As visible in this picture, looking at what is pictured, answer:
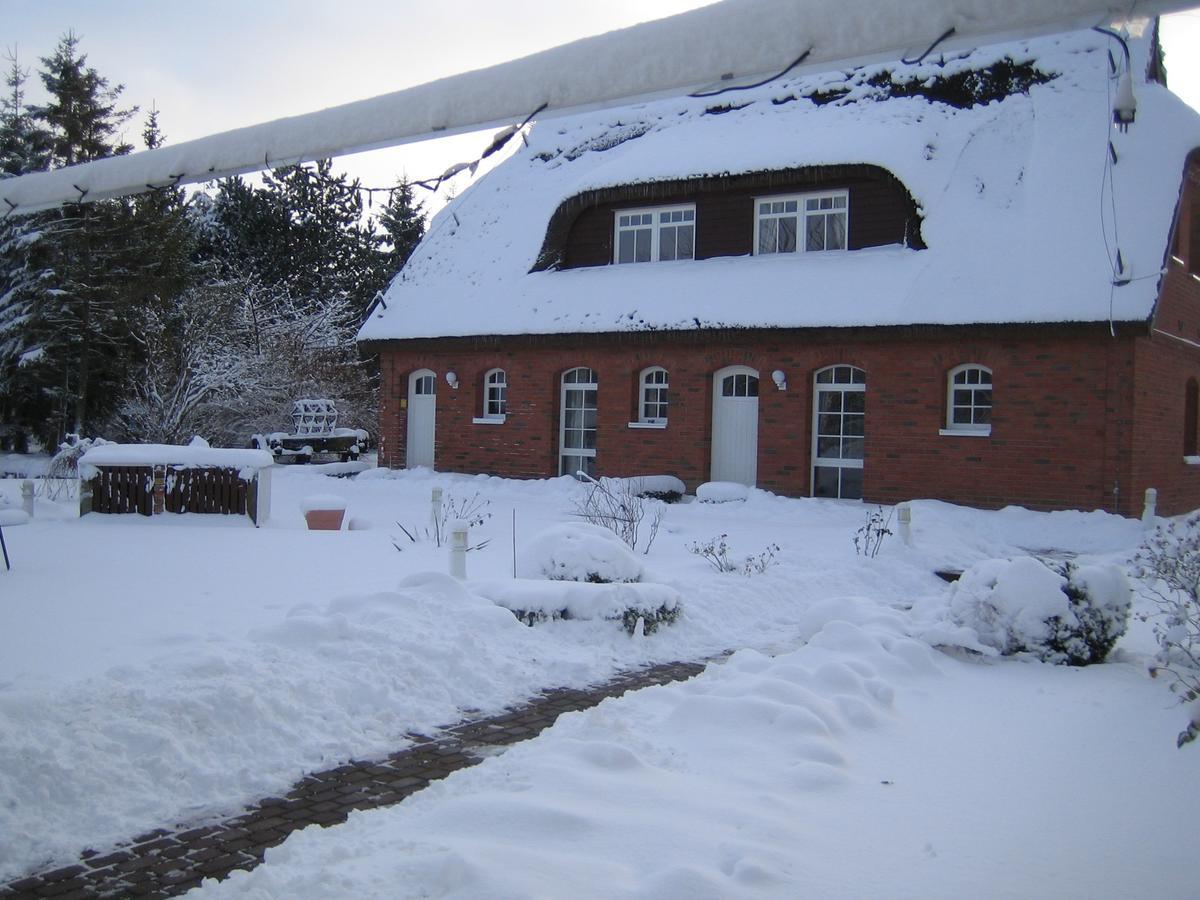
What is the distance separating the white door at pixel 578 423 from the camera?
21344 mm

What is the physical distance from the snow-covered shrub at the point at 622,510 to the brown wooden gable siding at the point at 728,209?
539cm

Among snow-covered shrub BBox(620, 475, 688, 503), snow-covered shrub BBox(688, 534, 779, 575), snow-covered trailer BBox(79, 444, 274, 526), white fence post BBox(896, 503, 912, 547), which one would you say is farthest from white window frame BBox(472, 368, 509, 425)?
white fence post BBox(896, 503, 912, 547)

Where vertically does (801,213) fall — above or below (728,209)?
below

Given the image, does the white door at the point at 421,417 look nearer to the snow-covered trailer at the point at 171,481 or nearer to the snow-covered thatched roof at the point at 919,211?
the snow-covered thatched roof at the point at 919,211

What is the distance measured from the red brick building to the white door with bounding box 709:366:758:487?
39mm

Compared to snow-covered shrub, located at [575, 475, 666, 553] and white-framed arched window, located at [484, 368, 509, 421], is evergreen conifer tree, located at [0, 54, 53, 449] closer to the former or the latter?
white-framed arched window, located at [484, 368, 509, 421]

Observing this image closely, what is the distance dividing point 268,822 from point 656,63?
141 inches

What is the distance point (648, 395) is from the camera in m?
20.6

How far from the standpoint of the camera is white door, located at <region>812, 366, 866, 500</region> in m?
18.5

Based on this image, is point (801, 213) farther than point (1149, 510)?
Yes

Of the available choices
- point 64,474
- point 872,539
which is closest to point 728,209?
point 872,539

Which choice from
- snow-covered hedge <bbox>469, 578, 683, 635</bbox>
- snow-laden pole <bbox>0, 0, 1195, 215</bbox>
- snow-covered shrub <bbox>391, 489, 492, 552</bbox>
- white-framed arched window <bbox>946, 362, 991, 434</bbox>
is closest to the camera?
snow-laden pole <bbox>0, 0, 1195, 215</bbox>

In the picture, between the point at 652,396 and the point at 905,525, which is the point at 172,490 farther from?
the point at 905,525

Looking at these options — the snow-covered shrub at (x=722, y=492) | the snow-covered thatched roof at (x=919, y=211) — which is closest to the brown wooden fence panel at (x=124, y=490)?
the snow-covered thatched roof at (x=919, y=211)
